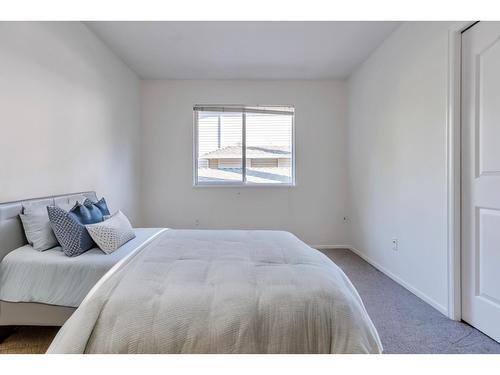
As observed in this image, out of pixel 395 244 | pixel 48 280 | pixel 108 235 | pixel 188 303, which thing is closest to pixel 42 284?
pixel 48 280

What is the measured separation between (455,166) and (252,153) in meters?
2.52

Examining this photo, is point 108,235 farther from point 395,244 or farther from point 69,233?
point 395,244

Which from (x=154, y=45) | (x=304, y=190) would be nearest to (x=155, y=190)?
(x=154, y=45)

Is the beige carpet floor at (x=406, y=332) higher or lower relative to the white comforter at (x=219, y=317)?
lower

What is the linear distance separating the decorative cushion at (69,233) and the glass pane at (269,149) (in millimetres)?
2534

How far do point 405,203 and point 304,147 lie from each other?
1701mm

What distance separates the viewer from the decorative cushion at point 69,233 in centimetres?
162

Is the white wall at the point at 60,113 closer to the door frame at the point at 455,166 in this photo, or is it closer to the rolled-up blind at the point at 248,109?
the rolled-up blind at the point at 248,109

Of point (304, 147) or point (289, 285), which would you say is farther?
point (304, 147)

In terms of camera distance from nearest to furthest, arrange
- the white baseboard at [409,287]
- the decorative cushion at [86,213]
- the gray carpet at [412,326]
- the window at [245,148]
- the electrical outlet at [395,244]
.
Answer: the gray carpet at [412,326] < the decorative cushion at [86,213] < the white baseboard at [409,287] < the electrical outlet at [395,244] < the window at [245,148]

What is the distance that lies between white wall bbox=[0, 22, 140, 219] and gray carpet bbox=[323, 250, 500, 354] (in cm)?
263

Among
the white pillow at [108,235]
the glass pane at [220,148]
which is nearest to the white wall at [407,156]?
the glass pane at [220,148]

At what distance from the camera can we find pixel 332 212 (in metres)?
3.89
